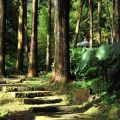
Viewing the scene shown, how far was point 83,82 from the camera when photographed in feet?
43.9

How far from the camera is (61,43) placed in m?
14.2

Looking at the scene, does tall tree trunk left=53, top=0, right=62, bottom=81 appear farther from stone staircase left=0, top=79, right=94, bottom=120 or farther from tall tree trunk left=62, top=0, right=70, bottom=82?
stone staircase left=0, top=79, right=94, bottom=120

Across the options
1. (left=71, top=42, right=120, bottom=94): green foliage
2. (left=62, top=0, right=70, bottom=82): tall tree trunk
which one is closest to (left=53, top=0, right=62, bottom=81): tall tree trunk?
(left=62, top=0, right=70, bottom=82): tall tree trunk

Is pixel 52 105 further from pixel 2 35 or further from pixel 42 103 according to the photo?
pixel 2 35

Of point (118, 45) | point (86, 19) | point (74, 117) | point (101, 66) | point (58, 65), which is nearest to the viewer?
point (74, 117)

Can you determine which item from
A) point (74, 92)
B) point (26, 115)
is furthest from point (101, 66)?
point (26, 115)

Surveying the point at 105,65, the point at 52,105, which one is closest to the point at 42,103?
the point at 52,105

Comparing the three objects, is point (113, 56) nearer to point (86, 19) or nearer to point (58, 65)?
point (58, 65)

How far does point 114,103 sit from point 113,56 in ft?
4.72

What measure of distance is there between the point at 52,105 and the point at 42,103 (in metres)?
0.69

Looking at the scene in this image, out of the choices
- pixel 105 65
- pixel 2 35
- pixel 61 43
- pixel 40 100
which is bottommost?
pixel 40 100

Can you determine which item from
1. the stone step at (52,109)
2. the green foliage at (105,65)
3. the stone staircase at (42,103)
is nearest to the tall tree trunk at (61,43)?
the stone staircase at (42,103)

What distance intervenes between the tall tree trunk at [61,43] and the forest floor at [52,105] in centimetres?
44

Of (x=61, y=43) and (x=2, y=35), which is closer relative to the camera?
(x=61, y=43)
